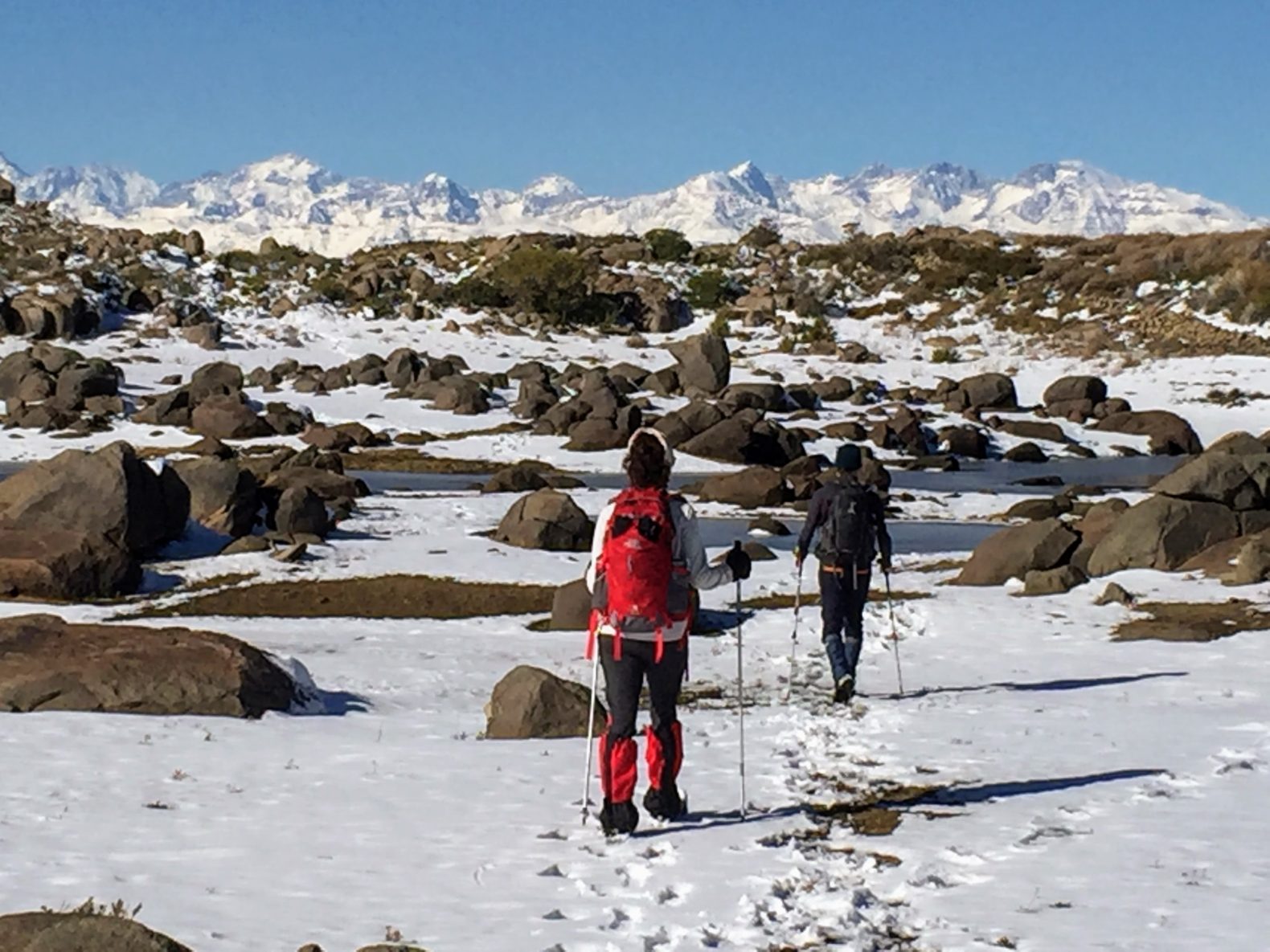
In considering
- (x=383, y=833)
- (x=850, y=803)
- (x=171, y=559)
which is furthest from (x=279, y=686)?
(x=171, y=559)

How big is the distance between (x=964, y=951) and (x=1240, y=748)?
5.23m

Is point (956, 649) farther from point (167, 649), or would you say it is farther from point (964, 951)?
point (964, 951)

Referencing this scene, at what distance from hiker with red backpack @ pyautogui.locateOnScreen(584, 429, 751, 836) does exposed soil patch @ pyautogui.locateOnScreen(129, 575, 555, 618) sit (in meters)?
13.8

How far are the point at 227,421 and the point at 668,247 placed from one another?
4264 centimetres

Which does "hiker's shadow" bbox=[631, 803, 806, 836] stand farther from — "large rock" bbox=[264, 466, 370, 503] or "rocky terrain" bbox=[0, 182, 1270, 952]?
"large rock" bbox=[264, 466, 370, 503]

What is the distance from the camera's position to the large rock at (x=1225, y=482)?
23.7 metres

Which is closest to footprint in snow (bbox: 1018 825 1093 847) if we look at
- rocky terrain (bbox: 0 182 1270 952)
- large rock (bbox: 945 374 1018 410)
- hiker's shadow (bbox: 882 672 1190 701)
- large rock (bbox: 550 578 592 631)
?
rocky terrain (bbox: 0 182 1270 952)

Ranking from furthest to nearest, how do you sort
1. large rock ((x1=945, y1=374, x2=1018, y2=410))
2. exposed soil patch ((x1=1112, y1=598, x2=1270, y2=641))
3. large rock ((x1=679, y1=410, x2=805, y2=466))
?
large rock ((x1=945, y1=374, x2=1018, y2=410)), large rock ((x1=679, y1=410, x2=805, y2=466)), exposed soil patch ((x1=1112, y1=598, x2=1270, y2=641))

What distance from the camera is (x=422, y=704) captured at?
14.6 m

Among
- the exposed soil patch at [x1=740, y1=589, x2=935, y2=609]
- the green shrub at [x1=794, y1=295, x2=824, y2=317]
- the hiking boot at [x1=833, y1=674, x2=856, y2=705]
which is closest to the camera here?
the hiking boot at [x1=833, y1=674, x2=856, y2=705]

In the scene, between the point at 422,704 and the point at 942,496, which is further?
the point at 942,496

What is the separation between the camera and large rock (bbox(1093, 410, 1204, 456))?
159 ft

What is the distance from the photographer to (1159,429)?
161 ft

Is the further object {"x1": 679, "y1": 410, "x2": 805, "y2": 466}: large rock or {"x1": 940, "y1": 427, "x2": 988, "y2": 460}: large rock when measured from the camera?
{"x1": 940, "y1": 427, "x2": 988, "y2": 460}: large rock
